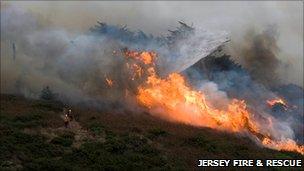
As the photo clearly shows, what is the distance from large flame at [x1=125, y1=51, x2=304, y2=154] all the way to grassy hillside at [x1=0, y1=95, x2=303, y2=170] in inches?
133

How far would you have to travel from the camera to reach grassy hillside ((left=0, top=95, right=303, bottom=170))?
139ft

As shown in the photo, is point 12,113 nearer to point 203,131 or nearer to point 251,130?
point 203,131

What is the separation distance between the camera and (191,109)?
6200 centimetres

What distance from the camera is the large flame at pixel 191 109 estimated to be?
198 feet

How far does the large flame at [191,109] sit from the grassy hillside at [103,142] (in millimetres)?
3376

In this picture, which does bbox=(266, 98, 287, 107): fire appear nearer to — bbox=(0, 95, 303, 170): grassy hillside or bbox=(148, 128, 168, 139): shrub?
bbox=(0, 95, 303, 170): grassy hillside

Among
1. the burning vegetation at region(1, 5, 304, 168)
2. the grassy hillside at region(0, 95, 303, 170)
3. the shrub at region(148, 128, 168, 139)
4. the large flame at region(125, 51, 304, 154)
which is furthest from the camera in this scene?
the burning vegetation at region(1, 5, 304, 168)

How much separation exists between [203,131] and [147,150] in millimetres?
10942

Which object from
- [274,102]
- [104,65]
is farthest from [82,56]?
[274,102]

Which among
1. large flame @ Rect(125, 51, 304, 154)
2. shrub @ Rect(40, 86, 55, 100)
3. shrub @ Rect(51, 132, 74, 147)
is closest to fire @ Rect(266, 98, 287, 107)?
large flame @ Rect(125, 51, 304, 154)

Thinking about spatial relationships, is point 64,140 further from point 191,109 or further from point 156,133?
point 191,109

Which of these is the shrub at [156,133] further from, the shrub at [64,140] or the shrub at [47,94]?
the shrub at [47,94]

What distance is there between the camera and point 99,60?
6794 cm

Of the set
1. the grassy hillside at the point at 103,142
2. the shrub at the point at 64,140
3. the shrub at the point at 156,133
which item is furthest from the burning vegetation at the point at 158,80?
the shrub at the point at 64,140
